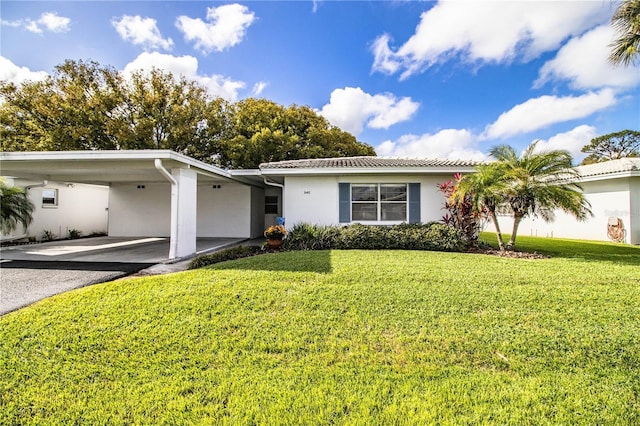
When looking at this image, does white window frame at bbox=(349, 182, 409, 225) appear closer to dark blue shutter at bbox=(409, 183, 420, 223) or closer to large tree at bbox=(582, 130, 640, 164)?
dark blue shutter at bbox=(409, 183, 420, 223)

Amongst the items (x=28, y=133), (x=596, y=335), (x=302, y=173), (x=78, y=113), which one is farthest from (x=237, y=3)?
(x=28, y=133)

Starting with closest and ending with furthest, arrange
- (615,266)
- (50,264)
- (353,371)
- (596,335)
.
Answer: (353,371)
(596,335)
(615,266)
(50,264)

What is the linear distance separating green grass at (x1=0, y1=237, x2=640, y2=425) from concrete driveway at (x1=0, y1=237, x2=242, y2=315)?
0.88m

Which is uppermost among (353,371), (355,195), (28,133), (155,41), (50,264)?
(155,41)

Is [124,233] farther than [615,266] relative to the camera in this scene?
Yes

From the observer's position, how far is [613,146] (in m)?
32.8

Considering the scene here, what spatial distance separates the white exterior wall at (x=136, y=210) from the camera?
15688 millimetres

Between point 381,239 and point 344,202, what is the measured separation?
2315 millimetres

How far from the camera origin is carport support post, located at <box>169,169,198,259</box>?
8.94 m

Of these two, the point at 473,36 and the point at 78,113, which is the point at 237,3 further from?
the point at 78,113

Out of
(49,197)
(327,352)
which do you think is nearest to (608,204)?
(327,352)

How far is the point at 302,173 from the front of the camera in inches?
432

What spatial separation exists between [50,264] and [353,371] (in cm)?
903

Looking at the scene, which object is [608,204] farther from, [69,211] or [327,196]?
[69,211]
